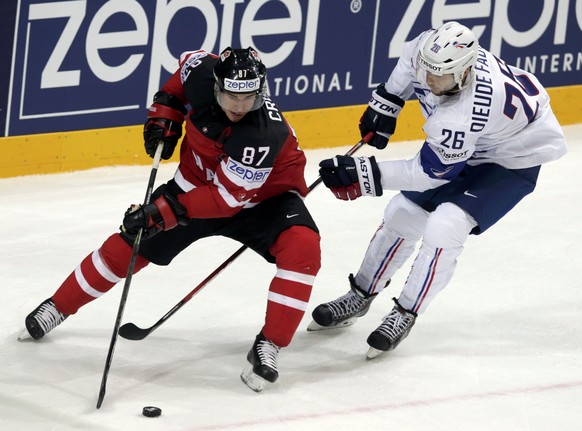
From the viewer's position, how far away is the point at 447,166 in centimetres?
431

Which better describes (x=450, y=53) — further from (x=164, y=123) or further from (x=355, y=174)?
(x=164, y=123)

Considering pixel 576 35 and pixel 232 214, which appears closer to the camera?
pixel 232 214

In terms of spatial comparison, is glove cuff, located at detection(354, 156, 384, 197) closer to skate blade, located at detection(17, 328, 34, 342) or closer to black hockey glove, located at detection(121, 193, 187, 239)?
black hockey glove, located at detection(121, 193, 187, 239)

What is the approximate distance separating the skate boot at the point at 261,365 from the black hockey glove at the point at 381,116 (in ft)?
3.17

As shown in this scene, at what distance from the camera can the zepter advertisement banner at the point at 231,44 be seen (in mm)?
6359

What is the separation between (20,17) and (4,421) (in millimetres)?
2834

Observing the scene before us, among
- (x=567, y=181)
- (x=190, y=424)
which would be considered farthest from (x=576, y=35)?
(x=190, y=424)

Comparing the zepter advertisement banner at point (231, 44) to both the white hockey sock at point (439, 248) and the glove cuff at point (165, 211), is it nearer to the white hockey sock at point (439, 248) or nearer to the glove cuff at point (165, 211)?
the glove cuff at point (165, 211)

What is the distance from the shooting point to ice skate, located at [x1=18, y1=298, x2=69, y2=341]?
4.55 m

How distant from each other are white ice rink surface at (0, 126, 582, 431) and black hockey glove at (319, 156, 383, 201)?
63 centimetres

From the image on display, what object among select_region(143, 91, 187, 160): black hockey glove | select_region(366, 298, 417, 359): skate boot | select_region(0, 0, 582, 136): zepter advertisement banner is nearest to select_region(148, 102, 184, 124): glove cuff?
select_region(143, 91, 187, 160): black hockey glove

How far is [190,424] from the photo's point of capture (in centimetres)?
395

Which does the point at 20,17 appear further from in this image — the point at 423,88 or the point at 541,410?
the point at 541,410

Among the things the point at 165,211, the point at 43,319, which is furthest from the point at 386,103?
the point at 43,319
